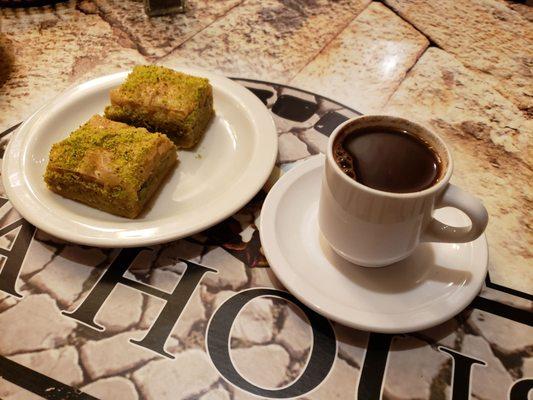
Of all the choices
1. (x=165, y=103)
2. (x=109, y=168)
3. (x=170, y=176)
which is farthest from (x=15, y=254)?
(x=165, y=103)

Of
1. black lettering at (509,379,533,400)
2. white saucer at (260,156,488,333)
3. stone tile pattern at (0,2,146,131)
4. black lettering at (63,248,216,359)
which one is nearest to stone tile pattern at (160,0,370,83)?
stone tile pattern at (0,2,146,131)

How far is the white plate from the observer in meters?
0.90

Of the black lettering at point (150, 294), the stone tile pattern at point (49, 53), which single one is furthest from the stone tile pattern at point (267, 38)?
the black lettering at point (150, 294)

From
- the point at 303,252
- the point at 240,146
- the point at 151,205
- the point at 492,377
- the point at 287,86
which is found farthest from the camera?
the point at 287,86

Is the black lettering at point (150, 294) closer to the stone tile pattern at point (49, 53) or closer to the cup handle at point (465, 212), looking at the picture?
the cup handle at point (465, 212)

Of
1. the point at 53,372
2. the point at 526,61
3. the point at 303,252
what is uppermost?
the point at 526,61

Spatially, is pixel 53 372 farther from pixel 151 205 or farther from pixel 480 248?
pixel 480 248

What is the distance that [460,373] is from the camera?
762 mm

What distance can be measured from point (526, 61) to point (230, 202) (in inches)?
45.3

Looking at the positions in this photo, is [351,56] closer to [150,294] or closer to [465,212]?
[465,212]

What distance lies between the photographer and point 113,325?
32.6 inches

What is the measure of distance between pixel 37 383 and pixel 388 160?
2.35 ft

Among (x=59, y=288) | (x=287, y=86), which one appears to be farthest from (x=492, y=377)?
(x=287, y=86)

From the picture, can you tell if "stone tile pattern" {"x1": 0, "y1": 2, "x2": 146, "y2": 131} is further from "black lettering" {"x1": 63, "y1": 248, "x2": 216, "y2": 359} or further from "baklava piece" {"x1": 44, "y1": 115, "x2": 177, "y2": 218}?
"black lettering" {"x1": 63, "y1": 248, "x2": 216, "y2": 359}
